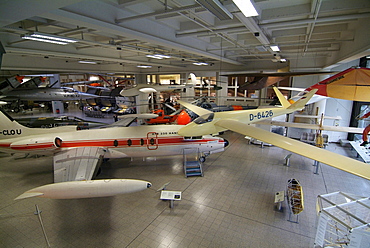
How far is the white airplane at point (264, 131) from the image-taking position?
3.61 meters

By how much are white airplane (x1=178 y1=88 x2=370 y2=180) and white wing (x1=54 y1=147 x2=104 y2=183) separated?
13.0ft

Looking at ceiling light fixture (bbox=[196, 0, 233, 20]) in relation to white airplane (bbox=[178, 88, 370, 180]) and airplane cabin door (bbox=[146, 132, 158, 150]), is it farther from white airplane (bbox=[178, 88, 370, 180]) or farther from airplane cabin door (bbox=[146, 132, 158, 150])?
airplane cabin door (bbox=[146, 132, 158, 150])

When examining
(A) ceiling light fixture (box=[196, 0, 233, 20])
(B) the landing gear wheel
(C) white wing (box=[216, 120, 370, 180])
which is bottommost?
(B) the landing gear wheel

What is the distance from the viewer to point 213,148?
35.1 feet

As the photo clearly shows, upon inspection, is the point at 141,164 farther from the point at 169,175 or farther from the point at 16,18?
the point at 16,18

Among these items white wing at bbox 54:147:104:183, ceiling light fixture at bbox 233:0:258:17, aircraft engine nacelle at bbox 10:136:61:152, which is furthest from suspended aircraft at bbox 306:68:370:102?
aircraft engine nacelle at bbox 10:136:61:152

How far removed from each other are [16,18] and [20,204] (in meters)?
7.88

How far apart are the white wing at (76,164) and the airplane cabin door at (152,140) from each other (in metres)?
2.38

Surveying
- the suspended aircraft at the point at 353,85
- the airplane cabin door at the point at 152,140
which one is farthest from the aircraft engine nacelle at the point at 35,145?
the suspended aircraft at the point at 353,85

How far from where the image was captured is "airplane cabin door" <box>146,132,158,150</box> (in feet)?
32.4

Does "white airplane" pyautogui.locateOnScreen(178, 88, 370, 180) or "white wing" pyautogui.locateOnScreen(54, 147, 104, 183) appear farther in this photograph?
"white wing" pyautogui.locateOnScreen(54, 147, 104, 183)

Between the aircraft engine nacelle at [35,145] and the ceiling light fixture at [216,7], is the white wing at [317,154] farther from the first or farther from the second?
the aircraft engine nacelle at [35,145]

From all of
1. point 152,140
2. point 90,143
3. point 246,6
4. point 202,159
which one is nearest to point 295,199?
point 202,159

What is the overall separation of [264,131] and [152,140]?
602cm
